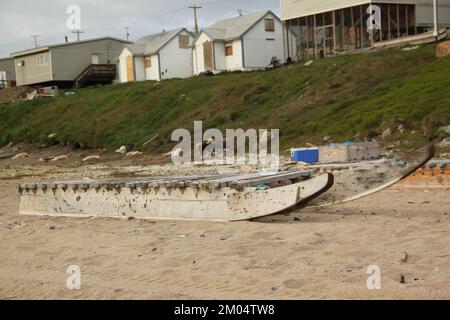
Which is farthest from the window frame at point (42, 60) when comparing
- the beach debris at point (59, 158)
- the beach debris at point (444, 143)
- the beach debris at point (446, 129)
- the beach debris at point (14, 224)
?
the beach debris at point (14, 224)

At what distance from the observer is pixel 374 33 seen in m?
37.2

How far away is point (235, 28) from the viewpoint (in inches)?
1871

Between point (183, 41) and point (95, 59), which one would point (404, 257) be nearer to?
→ point (183, 41)

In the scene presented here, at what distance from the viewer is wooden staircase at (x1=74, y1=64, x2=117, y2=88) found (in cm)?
5703

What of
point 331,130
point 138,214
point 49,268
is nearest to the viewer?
point 49,268

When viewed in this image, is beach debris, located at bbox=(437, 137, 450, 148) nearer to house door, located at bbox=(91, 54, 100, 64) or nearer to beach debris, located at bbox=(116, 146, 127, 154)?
beach debris, located at bbox=(116, 146, 127, 154)

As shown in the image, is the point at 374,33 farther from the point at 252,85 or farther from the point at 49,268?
the point at 49,268

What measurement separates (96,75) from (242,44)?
55.3 feet

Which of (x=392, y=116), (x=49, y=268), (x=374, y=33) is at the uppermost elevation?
(x=374, y=33)

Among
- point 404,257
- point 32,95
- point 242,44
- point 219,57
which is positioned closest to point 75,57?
point 32,95

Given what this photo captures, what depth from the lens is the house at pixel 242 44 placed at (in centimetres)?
4566

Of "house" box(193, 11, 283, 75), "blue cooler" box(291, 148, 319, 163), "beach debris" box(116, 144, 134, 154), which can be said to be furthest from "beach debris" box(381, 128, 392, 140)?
"house" box(193, 11, 283, 75)
